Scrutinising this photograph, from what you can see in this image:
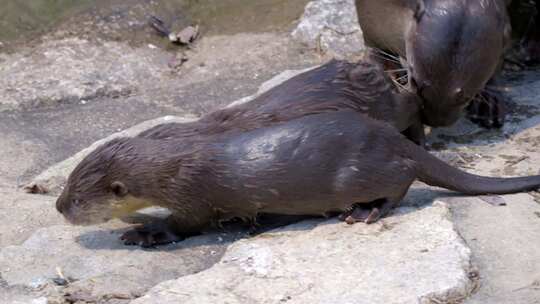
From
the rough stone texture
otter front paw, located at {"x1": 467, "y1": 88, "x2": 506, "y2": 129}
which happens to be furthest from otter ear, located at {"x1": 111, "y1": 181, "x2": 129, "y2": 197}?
otter front paw, located at {"x1": 467, "y1": 88, "x2": 506, "y2": 129}

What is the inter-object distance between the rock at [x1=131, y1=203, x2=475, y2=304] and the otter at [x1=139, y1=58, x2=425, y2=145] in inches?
18.0

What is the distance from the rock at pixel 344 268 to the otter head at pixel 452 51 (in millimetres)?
752

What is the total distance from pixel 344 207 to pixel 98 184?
2.55 feet

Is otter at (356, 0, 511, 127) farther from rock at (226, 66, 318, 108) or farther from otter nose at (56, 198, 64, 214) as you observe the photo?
otter nose at (56, 198, 64, 214)

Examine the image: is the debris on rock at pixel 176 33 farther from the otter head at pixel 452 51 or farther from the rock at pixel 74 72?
the otter head at pixel 452 51

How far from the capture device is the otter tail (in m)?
3.38

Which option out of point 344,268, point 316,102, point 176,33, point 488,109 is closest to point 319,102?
point 316,102

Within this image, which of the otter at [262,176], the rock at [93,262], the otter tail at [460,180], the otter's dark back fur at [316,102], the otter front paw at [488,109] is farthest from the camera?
the otter front paw at [488,109]

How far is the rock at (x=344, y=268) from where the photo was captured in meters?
2.83

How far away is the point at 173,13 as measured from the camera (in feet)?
17.0

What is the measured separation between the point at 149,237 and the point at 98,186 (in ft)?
0.75

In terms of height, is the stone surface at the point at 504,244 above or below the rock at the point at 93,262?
above

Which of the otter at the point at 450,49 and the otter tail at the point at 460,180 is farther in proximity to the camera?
the otter at the point at 450,49

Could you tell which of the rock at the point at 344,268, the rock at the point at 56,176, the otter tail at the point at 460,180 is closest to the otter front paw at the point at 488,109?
the otter tail at the point at 460,180
